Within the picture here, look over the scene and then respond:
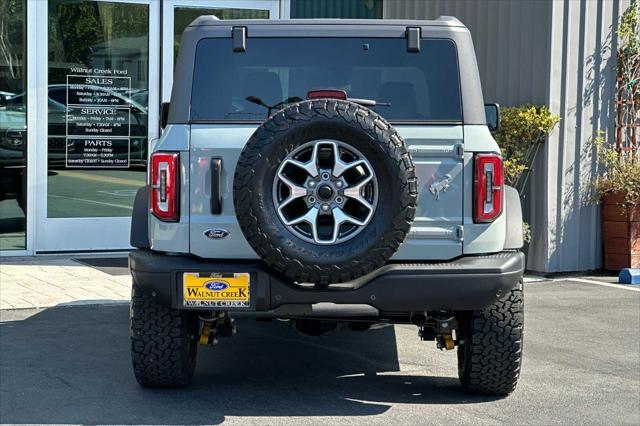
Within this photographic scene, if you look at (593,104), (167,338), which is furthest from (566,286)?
(167,338)

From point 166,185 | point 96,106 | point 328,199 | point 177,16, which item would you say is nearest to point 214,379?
point 166,185

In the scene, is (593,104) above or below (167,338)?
above

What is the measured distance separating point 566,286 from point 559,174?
3.91ft

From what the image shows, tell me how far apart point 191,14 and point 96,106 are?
4.94 feet

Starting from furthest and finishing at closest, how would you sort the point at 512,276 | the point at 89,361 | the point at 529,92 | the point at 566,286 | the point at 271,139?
the point at 529,92 → the point at 566,286 → the point at 89,361 → the point at 512,276 → the point at 271,139

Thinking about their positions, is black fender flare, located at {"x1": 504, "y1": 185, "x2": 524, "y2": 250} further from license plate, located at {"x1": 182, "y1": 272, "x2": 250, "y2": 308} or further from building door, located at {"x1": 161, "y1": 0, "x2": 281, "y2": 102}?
building door, located at {"x1": 161, "y1": 0, "x2": 281, "y2": 102}

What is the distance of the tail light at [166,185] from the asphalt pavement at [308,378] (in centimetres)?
98

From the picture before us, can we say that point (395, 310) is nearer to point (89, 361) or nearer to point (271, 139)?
point (271, 139)

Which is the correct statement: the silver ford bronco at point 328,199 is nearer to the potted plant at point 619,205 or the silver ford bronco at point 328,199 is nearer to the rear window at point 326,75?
the rear window at point 326,75

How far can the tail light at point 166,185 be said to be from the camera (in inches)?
217

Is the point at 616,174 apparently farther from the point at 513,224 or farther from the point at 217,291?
the point at 217,291

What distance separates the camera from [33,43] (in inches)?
434

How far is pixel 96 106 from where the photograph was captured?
11.4 meters

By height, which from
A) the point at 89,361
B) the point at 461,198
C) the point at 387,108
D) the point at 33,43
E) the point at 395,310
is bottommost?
the point at 89,361
